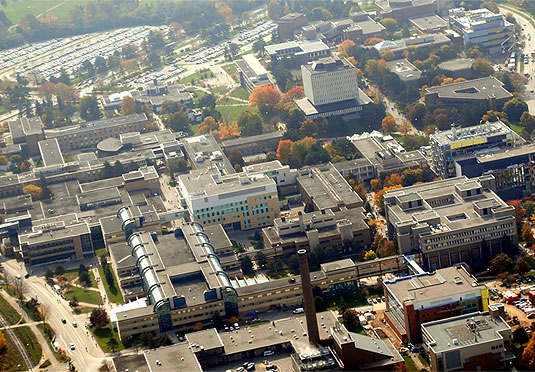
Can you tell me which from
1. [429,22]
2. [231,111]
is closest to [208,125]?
[231,111]

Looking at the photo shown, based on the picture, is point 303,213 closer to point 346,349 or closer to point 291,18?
point 346,349

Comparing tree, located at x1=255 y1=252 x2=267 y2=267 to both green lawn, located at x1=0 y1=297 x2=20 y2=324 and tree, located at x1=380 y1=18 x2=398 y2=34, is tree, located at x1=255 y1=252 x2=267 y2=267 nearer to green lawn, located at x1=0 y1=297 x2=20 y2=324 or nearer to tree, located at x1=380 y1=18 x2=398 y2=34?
green lawn, located at x1=0 y1=297 x2=20 y2=324

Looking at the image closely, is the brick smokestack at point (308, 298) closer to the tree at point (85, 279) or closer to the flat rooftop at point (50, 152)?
the tree at point (85, 279)

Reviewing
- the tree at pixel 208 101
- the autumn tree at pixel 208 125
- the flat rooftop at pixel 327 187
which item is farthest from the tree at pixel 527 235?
the tree at pixel 208 101

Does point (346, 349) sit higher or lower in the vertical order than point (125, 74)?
higher

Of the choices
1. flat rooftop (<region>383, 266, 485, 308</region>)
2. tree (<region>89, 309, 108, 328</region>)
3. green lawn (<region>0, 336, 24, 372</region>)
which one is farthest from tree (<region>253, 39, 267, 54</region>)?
green lawn (<region>0, 336, 24, 372</region>)

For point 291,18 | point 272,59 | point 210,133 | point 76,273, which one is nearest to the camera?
point 76,273

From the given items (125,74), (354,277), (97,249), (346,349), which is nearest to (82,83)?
(125,74)

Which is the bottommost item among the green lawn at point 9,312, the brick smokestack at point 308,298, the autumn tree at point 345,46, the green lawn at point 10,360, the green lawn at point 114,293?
the autumn tree at point 345,46
